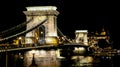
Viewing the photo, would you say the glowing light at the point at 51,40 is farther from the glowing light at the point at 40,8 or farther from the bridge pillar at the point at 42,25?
the glowing light at the point at 40,8

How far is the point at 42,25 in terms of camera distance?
1647 inches

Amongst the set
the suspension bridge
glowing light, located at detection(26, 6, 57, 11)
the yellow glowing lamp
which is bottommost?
the yellow glowing lamp

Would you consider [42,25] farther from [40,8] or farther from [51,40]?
[40,8]

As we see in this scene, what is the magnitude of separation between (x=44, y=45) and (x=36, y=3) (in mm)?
4706

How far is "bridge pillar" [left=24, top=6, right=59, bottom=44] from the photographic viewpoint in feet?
130

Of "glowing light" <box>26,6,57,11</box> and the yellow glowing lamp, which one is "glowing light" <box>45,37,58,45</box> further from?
"glowing light" <box>26,6,57,11</box>

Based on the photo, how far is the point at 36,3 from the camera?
39688mm

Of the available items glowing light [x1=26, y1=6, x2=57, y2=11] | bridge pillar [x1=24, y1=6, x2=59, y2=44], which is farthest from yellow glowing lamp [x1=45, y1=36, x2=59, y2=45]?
glowing light [x1=26, y1=6, x2=57, y2=11]

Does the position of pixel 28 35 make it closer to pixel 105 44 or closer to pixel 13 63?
pixel 13 63

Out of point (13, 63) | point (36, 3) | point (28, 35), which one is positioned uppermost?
point (36, 3)

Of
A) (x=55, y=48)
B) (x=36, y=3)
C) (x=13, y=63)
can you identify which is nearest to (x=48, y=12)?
(x=36, y=3)

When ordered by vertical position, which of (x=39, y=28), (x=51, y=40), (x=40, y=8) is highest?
(x=40, y=8)

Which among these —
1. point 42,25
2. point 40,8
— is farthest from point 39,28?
point 40,8

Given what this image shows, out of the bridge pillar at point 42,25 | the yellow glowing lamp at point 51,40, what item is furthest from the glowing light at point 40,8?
the yellow glowing lamp at point 51,40
